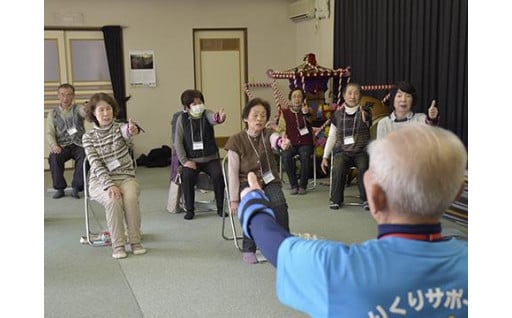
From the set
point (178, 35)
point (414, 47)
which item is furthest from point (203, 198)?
point (178, 35)

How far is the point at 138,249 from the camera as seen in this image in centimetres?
384

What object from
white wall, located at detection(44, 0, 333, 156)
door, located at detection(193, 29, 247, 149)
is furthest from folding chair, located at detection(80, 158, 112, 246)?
door, located at detection(193, 29, 247, 149)

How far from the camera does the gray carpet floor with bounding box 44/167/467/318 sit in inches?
116

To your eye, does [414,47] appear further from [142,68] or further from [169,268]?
[142,68]

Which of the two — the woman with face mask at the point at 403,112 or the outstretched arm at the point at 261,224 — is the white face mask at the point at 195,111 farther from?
the outstretched arm at the point at 261,224

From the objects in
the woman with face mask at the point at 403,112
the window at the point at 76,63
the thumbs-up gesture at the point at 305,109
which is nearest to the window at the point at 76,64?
the window at the point at 76,63

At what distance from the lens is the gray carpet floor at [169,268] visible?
2.94 metres

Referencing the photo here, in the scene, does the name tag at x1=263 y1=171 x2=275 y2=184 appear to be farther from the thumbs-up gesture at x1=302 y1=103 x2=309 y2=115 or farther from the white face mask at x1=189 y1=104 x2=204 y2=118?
the thumbs-up gesture at x1=302 y1=103 x2=309 y2=115

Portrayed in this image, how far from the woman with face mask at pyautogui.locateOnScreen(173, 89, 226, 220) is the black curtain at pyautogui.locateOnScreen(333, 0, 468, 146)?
2.15 m

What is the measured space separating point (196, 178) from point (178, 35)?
3.73 meters

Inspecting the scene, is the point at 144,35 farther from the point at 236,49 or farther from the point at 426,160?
the point at 426,160

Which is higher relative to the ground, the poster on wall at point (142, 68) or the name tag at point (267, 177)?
the poster on wall at point (142, 68)

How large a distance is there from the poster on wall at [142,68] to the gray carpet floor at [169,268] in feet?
9.58
